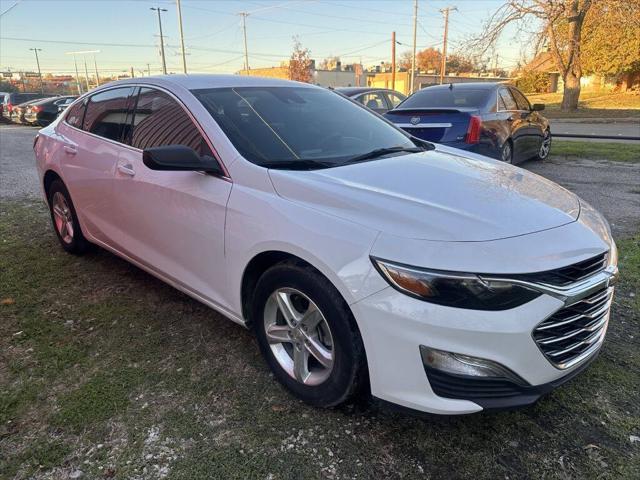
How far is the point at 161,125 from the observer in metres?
3.19

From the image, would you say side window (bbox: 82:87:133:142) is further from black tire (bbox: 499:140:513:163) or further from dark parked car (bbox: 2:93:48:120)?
dark parked car (bbox: 2:93:48:120)

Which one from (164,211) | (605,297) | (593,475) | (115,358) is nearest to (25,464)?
(115,358)

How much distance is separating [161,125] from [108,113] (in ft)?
3.04

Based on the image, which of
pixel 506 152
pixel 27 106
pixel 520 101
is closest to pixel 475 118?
pixel 506 152

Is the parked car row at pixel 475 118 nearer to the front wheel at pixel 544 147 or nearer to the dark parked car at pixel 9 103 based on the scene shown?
the front wheel at pixel 544 147

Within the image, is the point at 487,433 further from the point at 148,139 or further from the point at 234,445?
Result: the point at 148,139

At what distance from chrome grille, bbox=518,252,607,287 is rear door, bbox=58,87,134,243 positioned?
9.56 ft

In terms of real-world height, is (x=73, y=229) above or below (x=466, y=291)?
below

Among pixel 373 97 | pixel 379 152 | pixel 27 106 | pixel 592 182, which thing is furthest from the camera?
pixel 27 106

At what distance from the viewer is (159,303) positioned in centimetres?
362

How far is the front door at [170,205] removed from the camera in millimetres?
2719

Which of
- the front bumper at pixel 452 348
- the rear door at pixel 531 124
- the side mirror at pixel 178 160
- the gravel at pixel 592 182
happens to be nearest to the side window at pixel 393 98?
the rear door at pixel 531 124

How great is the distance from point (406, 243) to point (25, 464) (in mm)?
1926

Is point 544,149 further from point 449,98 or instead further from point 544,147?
point 449,98
